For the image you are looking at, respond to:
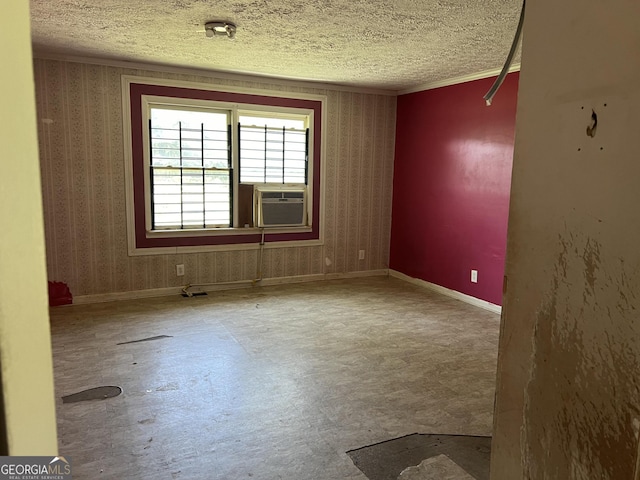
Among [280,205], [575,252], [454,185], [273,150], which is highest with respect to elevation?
[273,150]

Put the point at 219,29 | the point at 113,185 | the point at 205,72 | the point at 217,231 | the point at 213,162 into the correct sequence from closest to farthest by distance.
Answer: the point at 219,29 → the point at 113,185 → the point at 205,72 → the point at 213,162 → the point at 217,231

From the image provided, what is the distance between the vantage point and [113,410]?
2531 millimetres

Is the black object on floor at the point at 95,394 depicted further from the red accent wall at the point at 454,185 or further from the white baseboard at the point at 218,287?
the red accent wall at the point at 454,185

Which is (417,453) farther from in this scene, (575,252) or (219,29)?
(219,29)

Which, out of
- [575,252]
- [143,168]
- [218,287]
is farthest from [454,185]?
[575,252]

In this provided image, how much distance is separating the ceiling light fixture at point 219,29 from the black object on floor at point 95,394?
8.08ft

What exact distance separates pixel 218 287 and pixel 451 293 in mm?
2622

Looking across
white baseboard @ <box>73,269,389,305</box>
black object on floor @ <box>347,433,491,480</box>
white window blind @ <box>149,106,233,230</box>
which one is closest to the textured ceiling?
white window blind @ <box>149,106,233,230</box>

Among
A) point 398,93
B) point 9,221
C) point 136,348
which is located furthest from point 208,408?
point 398,93

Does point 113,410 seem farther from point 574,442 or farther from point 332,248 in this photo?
point 332,248

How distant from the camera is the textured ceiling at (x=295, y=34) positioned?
9.12 feet

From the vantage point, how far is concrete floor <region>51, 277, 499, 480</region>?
217 centimetres

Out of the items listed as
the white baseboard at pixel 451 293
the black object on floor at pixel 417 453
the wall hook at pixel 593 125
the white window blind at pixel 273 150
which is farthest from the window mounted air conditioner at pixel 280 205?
the wall hook at pixel 593 125

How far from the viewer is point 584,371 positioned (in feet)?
3.49
